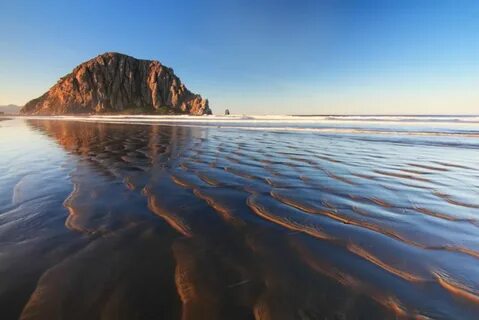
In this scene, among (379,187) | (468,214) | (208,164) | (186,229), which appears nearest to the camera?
(186,229)

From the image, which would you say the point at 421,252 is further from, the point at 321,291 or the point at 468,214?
the point at 468,214

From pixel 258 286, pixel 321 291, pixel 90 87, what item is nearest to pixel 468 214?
pixel 321 291

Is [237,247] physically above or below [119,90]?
below

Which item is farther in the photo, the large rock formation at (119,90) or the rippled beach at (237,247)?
the large rock formation at (119,90)

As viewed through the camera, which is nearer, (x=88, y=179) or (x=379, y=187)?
(x=379, y=187)

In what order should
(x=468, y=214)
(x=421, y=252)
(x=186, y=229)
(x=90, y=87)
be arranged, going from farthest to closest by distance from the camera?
(x=90, y=87) < (x=468, y=214) < (x=186, y=229) < (x=421, y=252)

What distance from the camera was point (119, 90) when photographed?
7288 inches

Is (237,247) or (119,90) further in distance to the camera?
(119,90)

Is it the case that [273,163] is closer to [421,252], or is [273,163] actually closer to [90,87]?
[421,252]

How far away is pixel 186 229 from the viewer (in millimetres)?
3941

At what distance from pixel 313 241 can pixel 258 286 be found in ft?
4.29

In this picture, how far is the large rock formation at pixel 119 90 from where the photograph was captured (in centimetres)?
17825

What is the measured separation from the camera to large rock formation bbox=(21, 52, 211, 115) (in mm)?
178250

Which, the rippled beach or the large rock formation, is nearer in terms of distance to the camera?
the rippled beach
